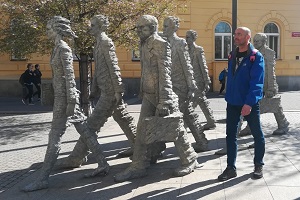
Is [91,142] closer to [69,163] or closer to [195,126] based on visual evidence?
[69,163]

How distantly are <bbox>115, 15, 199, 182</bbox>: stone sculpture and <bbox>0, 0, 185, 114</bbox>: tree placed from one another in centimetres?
414

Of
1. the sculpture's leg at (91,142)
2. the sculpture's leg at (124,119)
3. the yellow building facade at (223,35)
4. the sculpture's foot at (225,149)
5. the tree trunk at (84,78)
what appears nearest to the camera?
the sculpture's leg at (91,142)

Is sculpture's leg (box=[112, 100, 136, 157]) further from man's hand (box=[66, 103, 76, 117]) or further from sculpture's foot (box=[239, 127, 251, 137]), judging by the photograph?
sculpture's foot (box=[239, 127, 251, 137])

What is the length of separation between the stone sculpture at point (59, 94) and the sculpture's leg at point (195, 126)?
2.05 metres

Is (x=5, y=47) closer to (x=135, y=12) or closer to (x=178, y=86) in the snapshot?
(x=135, y=12)

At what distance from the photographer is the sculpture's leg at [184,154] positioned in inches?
212

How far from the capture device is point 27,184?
17.6ft

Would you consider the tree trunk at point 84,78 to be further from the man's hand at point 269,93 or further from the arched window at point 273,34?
the arched window at point 273,34

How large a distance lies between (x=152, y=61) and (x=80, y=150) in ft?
5.90

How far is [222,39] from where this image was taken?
818 inches

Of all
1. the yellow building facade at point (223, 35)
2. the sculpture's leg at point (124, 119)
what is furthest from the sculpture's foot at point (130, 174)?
the yellow building facade at point (223, 35)

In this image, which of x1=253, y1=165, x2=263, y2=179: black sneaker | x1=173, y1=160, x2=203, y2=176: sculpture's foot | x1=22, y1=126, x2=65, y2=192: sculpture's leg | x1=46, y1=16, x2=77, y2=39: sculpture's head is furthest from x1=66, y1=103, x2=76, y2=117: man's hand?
x1=253, y1=165, x2=263, y2=179: black sneaker

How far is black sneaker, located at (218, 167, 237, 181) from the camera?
16.9ft

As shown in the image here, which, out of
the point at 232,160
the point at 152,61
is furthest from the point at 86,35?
the point at 232,160
